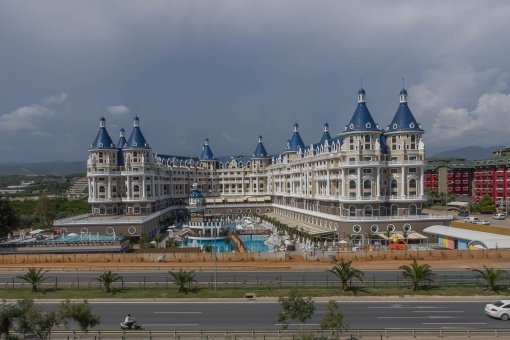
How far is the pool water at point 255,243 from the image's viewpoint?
213 ft

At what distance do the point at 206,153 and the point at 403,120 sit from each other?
64138 millimetres

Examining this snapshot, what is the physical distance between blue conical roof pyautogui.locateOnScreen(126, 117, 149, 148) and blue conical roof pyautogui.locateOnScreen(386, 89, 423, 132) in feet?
151

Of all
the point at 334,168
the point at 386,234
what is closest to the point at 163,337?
the point at 386,234

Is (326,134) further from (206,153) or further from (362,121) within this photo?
(206,153)

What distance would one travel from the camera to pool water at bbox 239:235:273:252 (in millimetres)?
64994

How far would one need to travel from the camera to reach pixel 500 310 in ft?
90.6

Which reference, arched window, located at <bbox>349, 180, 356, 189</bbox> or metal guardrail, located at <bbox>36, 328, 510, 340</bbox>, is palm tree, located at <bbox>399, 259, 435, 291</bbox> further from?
arched window, located at <bbox>349, 180, 356, 189</bbox>

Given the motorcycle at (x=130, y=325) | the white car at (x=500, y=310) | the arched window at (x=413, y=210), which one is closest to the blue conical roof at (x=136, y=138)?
the arched window at (x=413, y=210)

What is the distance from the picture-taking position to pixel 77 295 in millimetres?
34656

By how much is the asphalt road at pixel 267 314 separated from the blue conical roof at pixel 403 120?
37971 mm

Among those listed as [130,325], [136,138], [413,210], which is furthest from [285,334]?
[136,138]

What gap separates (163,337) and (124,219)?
1982 inches

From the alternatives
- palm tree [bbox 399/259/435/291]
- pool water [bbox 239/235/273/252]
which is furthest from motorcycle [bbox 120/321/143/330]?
pool water [bbox 239/235/273/252]

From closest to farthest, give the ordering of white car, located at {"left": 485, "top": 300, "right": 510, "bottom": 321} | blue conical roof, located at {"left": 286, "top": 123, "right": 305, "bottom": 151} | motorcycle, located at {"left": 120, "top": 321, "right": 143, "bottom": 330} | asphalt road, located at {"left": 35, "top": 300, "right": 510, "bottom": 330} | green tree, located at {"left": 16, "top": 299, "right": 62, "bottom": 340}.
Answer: green tree, located at {"left": 16, "top": 299, "right": 62, "bottom": 340} < motorcycle, located at {"left": 120, "top": 321, "right": 143, "bottom": 330} < asphalt road, located at {"left": 35, "top": 300, "right": 510, "bottom": 330} < white car, located at {"left": 485, "top": 300, "right": 510, "bottom": 321} < blue conical roof, located at {"left": 286, "top": 123, "right": 305, "bottom": 151}
